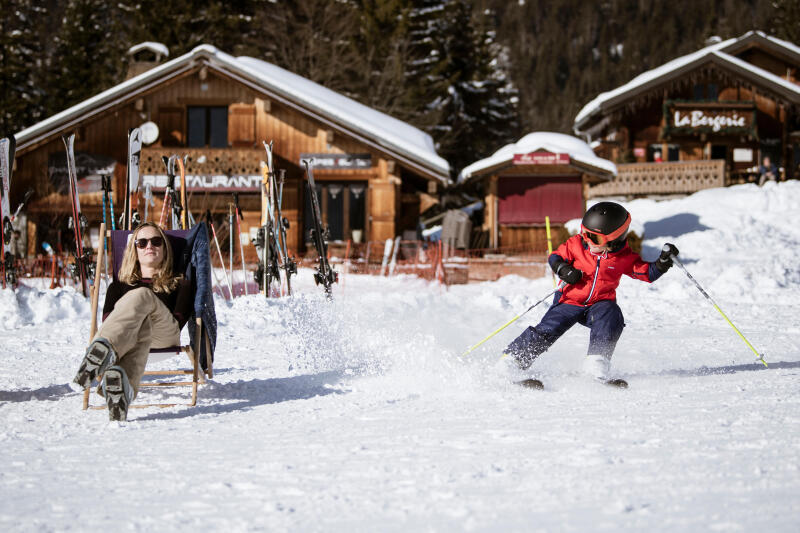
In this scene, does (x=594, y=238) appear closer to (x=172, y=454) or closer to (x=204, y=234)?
(x=204, y=234)

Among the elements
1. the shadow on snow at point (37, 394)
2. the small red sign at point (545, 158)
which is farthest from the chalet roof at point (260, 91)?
the shadow on snow at point (37, 394)

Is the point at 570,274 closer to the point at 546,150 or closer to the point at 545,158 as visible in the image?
the point at 545,158

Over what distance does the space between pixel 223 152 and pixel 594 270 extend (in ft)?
56.4

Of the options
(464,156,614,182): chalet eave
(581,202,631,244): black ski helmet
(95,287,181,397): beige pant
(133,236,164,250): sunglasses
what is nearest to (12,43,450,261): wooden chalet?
(464,156,614,182): chalet eave

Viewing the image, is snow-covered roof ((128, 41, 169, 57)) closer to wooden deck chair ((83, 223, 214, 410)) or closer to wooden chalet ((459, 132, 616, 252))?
wooden chalet ((459, 132, 616, 252))

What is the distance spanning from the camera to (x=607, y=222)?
549 centimetres

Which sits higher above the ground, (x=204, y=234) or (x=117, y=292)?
(x=204, y=234)

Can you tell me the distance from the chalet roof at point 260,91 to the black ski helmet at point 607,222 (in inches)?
569

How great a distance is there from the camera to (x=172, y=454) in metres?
3.73

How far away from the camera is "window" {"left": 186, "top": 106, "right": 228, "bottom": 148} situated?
72.9 feet

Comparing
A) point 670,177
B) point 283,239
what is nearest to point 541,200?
point 670,177

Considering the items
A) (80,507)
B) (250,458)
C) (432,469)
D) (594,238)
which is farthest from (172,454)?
(594,238)

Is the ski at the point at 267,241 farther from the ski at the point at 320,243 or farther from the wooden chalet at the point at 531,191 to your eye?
the wooden chalet at the point at 531,191

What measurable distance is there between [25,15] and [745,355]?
125 ft
